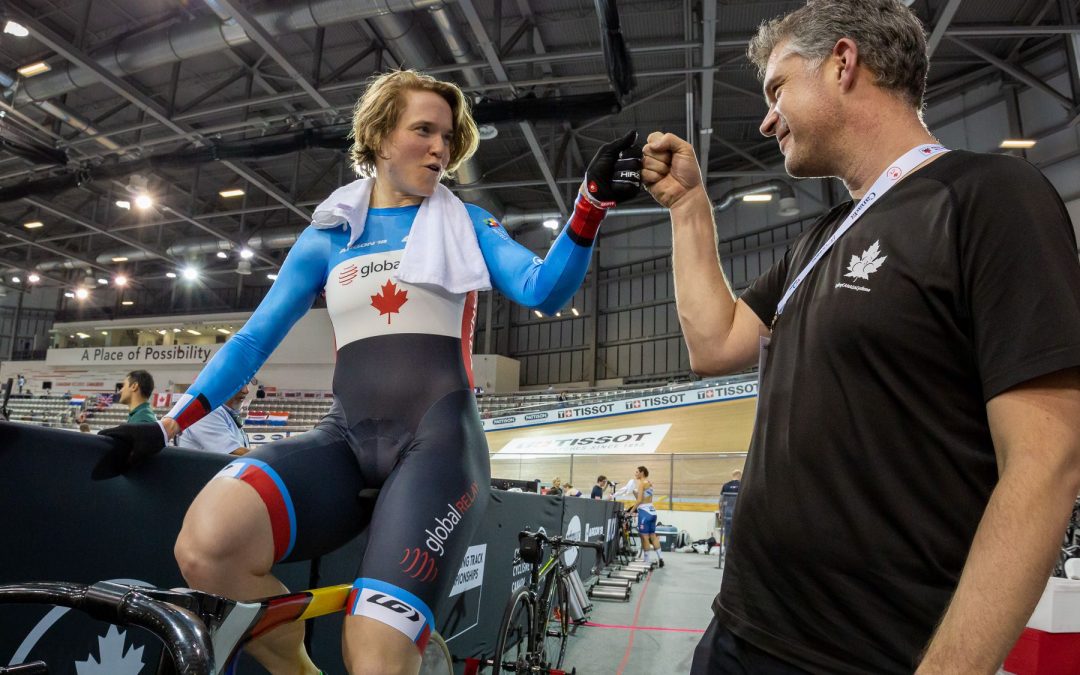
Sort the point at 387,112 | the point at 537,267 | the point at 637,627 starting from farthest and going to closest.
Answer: the point at 637,627, the point at 387,112, the point at 537,267

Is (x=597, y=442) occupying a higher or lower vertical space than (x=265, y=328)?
lower

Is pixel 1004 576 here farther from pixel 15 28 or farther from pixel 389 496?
pixel 15 28

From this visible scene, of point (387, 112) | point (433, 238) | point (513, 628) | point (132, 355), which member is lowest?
point (513, 628)

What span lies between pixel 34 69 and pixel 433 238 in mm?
15678

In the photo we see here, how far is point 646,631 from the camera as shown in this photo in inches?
214

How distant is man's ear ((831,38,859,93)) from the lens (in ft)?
3.73

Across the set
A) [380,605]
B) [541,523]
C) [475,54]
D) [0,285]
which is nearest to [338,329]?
[380,605]

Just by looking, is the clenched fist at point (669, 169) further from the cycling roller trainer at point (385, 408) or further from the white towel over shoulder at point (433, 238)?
the white towel over shoulder at point (433, 238)

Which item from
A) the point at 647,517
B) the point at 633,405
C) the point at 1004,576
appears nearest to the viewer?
the point at 1004,576

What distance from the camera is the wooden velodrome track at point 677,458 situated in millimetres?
13281

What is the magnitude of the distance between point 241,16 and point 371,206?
10.7m

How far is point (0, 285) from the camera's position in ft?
97.3

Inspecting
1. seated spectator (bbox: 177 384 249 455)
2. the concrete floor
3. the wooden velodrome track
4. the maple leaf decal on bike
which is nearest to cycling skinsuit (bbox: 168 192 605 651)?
the maple leaf decal on bike

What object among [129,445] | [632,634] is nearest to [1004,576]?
[129,445]
